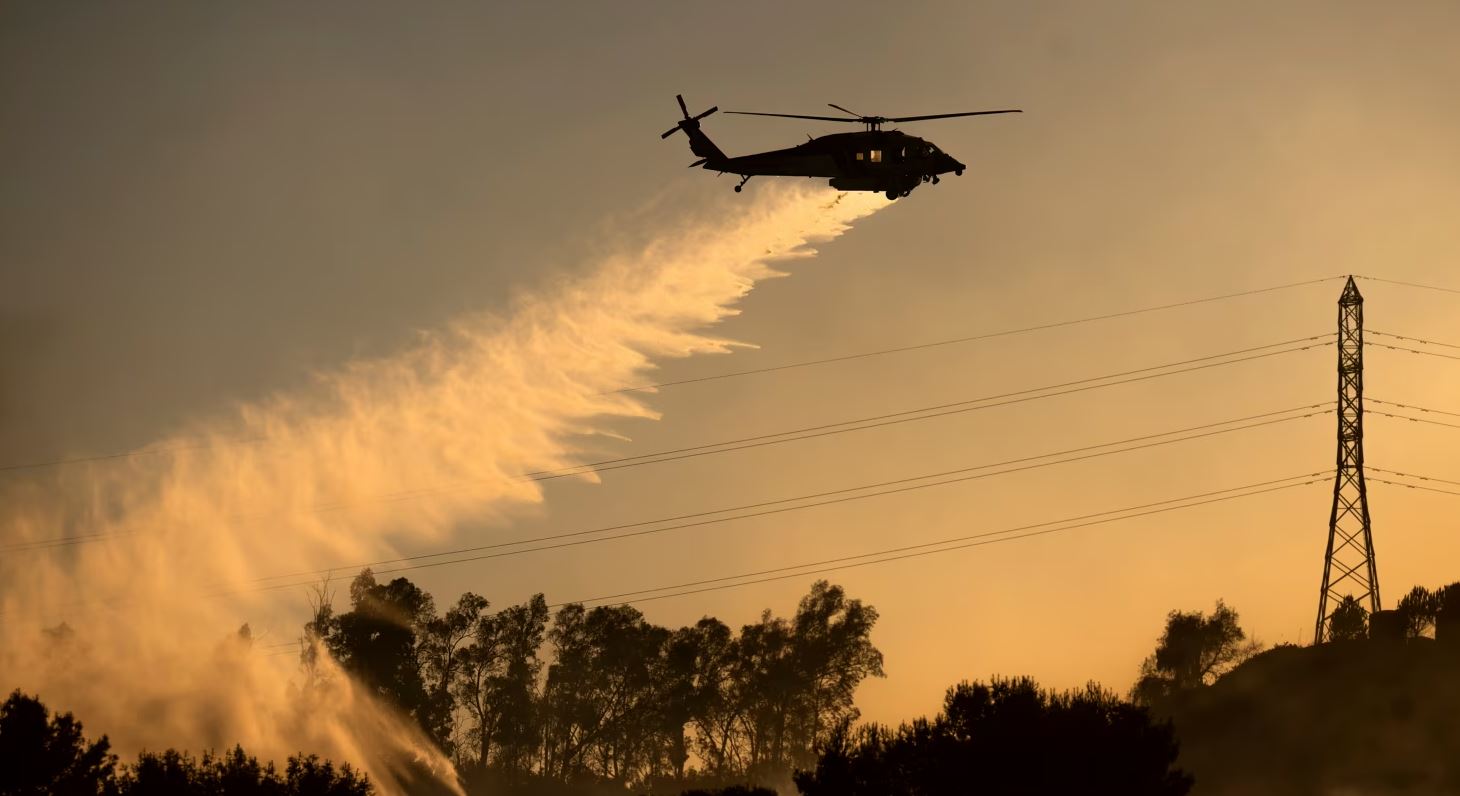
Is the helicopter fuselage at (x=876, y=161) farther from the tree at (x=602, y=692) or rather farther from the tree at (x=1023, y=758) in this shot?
the tree at (x=602, y=692)

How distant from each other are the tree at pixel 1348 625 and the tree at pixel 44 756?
108 m

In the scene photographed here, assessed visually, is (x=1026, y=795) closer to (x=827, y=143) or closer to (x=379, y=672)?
(x=827, y=143)

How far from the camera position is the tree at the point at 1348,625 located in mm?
141125

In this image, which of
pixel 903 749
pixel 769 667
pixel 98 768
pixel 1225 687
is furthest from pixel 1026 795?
pixel 769 667

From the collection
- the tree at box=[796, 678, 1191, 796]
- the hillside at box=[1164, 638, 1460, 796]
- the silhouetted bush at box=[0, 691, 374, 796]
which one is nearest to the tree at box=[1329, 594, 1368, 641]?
the hillside at box=[1164, 638, 1460, 796]

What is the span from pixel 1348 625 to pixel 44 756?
114 metres

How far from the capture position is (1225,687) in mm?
147625

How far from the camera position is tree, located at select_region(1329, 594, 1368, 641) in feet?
463

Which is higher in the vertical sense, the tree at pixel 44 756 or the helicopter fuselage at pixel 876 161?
the helicopter fuselage at pixel 876 161

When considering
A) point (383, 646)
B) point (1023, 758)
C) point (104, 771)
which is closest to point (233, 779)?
point (104, 771)

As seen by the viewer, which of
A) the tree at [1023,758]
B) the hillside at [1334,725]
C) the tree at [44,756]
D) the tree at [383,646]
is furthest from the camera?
the tree at [383,646]

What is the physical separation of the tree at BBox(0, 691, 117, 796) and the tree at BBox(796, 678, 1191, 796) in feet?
164

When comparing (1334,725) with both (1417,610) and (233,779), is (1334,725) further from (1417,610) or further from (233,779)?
(233,779)

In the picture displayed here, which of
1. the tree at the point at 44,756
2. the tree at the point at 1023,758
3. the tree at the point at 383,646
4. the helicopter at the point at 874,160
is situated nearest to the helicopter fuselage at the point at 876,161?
the helicopter at the point at 874,160
